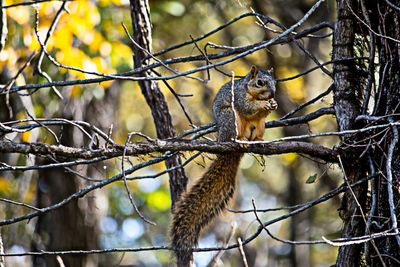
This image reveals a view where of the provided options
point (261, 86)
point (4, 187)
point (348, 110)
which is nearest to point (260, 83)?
point (261, 86)

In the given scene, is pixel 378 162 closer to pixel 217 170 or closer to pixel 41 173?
pixel 217 170

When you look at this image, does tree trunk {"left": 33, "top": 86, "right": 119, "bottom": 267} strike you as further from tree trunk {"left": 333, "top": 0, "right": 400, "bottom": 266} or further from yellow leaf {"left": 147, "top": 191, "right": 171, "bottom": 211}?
tree trunk {"left": 333, "top": 0, "right": 400, "bottom": 266}

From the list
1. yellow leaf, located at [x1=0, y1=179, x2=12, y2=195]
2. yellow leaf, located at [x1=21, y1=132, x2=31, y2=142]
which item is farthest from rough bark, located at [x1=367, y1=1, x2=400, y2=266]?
yellow leaf, located at [x1=0, y1=179, x2=12, y2=195]

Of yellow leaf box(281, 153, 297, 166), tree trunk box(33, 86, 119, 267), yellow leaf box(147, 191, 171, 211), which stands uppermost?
yellow leaf box(281, 153, 297, 166)

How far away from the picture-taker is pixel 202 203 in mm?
3189

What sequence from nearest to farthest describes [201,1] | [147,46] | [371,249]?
[371,249], [147,46], [201,1]

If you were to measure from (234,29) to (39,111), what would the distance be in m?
3.96

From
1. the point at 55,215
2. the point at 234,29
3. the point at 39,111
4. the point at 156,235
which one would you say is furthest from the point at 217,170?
the point at 156,235

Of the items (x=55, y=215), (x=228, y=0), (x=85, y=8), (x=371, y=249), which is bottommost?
(x=371, y=249)

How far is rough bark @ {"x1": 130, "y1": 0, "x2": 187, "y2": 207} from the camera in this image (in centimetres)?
375

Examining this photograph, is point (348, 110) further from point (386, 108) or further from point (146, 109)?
point (146, 109)

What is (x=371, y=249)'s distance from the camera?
2855mm

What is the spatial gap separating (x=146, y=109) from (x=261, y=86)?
6.14 meters

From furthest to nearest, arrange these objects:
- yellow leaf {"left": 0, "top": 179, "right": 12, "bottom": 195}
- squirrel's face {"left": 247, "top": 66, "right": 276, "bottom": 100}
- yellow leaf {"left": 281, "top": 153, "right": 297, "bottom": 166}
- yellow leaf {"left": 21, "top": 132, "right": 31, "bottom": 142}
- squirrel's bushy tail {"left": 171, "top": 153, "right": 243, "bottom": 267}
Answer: yellow leaf {"left": 281, "top": 153, "right": 297, "bottom": 166}
yellow leaf {"left": 0, "top": 179, "right": 12, "bottom": 195}
yellow leaf {"left": 21, "top": 132, "right": 31, "bottom": 142}
squirrel's face {"left": 247, "top": 66, "right": 276, "bottom": 100}
squirrel's bushy tail {"left": 171, "top": 153, "right": 243, "bottom": 267}
